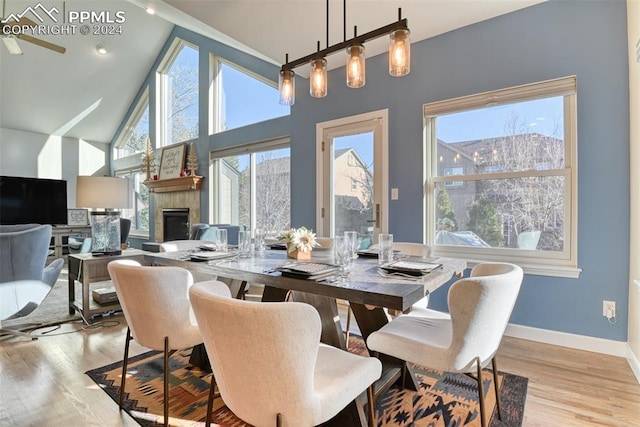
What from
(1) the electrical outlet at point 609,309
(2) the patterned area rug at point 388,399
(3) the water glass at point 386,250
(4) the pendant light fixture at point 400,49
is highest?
(4) the pendant light fixture at point 400,49

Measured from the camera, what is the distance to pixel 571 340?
2.40 metres

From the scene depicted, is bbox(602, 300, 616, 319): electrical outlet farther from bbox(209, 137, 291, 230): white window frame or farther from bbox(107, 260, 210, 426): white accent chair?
bbox(209, 137, 291, 230): white window frame

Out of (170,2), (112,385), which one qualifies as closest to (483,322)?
(112,385)

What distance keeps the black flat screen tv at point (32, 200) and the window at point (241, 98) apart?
399cm

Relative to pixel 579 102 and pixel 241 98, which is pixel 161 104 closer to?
pixel 241 98

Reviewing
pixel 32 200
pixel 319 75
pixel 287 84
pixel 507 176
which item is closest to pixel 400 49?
pixel 319 75

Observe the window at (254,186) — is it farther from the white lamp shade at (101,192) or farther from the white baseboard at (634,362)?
the white baseboard at (634,362)

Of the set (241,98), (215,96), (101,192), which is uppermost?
(215,96)

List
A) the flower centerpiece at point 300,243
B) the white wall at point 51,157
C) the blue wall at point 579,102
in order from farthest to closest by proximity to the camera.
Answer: the white wall at point 51,157 < the blue wall at point 579,102 < the flower centerpiece at point 300,243

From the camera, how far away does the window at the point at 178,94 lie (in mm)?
6223

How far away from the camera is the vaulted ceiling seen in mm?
2664

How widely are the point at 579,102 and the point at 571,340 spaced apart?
178 centimetres

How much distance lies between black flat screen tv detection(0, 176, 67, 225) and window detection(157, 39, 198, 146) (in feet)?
8.08

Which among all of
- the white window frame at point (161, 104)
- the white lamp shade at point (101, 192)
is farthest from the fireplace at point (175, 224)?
the white lamp shade at point (101, 192)
